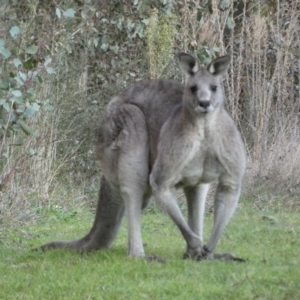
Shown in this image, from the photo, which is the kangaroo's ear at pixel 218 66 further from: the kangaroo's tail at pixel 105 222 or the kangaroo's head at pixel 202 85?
the kangaroo's tail at pixel 105 222

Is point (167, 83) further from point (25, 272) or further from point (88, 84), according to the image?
point (88, 84)

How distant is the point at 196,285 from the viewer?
5551mm

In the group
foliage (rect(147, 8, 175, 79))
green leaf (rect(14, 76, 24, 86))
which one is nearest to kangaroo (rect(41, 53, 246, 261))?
green leaf (rect(14, 76, 24, 86))

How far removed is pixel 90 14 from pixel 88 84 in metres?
2.21

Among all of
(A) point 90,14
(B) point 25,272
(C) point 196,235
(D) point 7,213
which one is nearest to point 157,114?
(C) point 196,235

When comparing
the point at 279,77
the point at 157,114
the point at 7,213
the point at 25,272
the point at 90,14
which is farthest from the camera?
the point at 279,77

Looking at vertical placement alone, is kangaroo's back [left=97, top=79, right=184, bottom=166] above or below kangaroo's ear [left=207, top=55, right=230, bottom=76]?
below

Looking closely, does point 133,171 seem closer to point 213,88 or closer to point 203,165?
point 203,165

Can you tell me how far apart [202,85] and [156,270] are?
143 cm

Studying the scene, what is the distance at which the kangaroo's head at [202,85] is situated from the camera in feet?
21.4

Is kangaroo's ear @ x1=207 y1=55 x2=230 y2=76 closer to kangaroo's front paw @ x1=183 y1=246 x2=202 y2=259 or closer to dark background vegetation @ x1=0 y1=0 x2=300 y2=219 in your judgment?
kangaroo's front paw @ x1=183 y1=246 x2=202 y2=259

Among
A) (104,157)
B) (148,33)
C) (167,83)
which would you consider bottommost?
(104,157)

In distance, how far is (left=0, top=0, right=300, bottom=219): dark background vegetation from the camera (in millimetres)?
9641

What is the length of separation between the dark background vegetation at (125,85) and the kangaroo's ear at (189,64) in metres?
2.04
